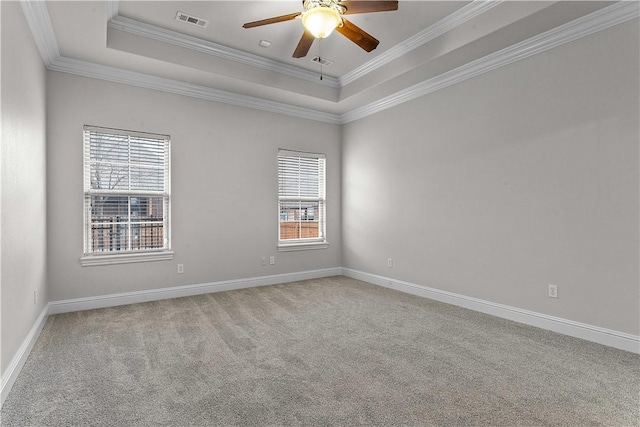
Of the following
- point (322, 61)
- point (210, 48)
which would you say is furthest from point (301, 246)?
point (210, 48)

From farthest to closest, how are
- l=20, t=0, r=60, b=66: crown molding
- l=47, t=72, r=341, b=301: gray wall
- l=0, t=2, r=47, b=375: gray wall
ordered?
l=47, t=72, r=341, b=301: gray wall < l=20, t=0, r=60, b=66: crown molding < l=0, t=2, r=47, b=375: gray wall

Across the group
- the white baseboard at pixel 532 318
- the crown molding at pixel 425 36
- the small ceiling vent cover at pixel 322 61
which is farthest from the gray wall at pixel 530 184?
the small ceiling vent cover at pixel 322 61

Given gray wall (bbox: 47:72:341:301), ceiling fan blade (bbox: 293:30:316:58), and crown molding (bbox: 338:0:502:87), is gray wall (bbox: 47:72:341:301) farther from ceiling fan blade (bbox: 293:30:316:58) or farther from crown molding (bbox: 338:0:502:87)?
ceiling fan blade (bbox: 293:30:316:58)

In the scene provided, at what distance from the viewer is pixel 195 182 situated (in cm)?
465

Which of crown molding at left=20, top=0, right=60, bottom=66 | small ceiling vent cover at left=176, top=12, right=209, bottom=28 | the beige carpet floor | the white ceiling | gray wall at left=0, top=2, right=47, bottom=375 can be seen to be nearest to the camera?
the beige carpet floor

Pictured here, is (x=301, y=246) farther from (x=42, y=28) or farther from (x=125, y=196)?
(x=42, y=28)

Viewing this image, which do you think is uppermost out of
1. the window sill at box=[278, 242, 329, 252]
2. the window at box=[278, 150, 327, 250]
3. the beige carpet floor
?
the window at box=[278, 150, 327, 250]

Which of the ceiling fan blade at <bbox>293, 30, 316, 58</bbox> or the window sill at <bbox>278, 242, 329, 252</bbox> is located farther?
the window sill at <bbox>278, 242, 329, 252</bbox>

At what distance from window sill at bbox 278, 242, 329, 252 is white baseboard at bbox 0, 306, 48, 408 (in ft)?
9.94

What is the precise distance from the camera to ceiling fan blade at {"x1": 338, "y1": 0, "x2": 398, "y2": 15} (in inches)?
102

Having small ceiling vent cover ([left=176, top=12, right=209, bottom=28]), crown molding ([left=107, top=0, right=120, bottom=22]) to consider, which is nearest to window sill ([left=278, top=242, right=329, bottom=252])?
small ceiling vent cover ([left=176, top=12, right=209, bottom=28])

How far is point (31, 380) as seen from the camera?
232cm

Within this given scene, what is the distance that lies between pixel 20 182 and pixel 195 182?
2123 millimetres

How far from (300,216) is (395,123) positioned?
6.97 feet
